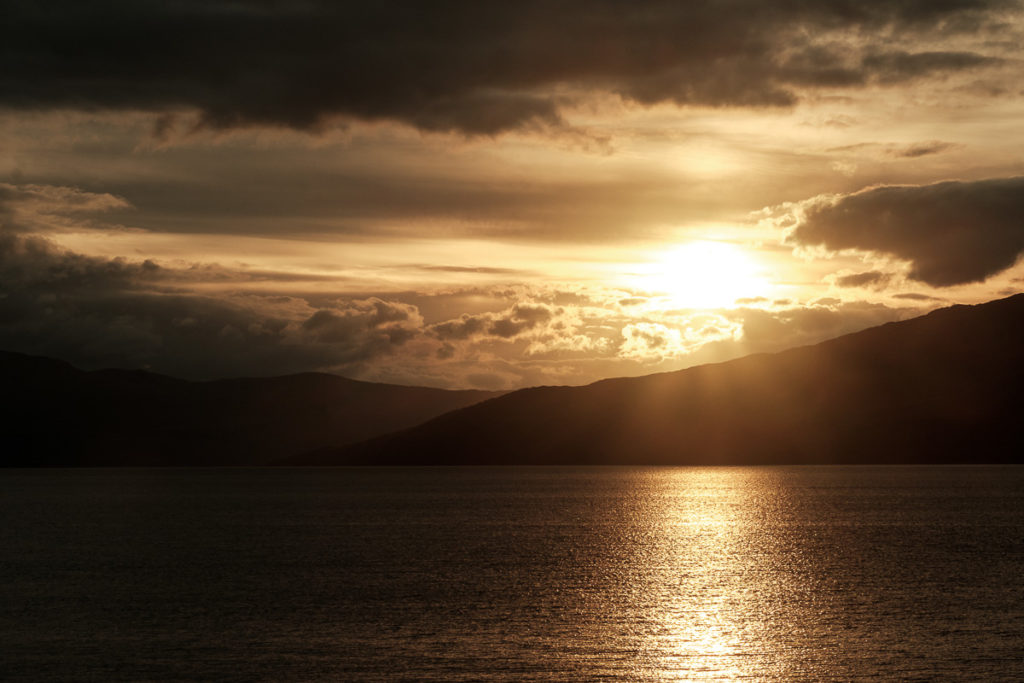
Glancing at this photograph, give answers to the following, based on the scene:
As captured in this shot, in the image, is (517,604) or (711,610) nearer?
(711,610)

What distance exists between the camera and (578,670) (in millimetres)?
51594

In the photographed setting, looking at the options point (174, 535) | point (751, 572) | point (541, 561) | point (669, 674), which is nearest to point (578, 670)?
point (669, 674)

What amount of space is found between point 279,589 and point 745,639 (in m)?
39.3

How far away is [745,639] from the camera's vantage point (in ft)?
197

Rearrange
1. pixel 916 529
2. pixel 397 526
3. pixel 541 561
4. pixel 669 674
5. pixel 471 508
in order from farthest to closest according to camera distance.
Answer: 1. pixel 471 508
2. pixel 397 526
3. pixel 916 529
4. pixel 541 561
5. pixel 669 674

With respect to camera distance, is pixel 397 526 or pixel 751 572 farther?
pixel 397 526

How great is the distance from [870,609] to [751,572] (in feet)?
73.3

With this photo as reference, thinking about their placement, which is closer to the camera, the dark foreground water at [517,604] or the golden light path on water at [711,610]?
the golden light path on water at [711,610]

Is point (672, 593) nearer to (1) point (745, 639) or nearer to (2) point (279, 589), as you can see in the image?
(1) point (745, 639)

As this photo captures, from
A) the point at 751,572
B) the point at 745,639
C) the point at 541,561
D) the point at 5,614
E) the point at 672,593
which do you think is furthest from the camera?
the point at 541,561

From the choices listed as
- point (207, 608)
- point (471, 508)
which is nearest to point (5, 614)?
point (207, 608)

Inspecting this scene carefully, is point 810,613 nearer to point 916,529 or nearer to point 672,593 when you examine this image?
point 672,593

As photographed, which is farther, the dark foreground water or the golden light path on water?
the dark foreground water

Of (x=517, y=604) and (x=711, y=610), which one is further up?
(x=711, y=610)
